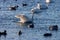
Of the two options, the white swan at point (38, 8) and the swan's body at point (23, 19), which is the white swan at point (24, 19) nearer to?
the swan's body at point (23, 19)

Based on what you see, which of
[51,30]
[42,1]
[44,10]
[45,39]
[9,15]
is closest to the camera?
[45,39]

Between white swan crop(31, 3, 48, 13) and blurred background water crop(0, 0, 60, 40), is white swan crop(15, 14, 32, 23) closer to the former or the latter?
blurred background water crop(0, 0, 60, 40)

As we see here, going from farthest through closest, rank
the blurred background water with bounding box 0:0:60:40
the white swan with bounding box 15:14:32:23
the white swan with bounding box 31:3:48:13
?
the white swan with bounding box 31:3:48:13 → the white swan with bounding box 15:14:32:23 → the blurred background water with bounding box 0:0:60:40

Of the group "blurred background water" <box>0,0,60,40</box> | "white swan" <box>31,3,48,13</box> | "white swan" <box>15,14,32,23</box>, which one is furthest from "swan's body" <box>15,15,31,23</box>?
"white swan" <box>31,3,48,13</box>

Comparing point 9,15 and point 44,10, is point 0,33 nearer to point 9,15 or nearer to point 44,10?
point 9,15

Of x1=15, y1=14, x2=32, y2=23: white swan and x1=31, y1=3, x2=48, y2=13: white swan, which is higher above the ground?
x1=15, y1=14, x2=32, y2=23: white swan

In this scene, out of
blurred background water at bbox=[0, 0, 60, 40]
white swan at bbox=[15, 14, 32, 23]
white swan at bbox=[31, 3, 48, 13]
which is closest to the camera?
blurred background water at bbox=[0, 0, 60, 40]

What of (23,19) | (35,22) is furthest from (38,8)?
(35,22)

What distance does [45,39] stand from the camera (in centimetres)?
3008

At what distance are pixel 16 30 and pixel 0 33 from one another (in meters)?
1.78

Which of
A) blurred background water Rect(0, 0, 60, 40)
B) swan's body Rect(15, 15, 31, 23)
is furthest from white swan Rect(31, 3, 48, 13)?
swan's body Rect(15, 15, 31, 23)

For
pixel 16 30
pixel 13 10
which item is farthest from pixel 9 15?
pixel 16 30

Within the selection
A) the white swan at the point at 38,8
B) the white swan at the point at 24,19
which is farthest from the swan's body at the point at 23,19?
the white swan at the point at 38,8

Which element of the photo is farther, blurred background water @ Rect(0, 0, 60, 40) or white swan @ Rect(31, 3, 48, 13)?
white swan @ Rect(31, 3, 48, 13)
